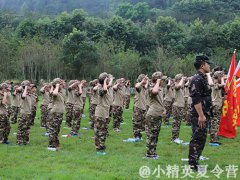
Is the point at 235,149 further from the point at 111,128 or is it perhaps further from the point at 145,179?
the point at 111,128

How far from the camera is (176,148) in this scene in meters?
10.6

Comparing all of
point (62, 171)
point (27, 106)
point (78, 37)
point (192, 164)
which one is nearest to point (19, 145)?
point (27, 106)

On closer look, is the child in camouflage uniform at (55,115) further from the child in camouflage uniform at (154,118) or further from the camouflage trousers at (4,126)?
the child in camouflage uniform at (154,118)

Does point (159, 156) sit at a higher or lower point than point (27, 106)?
lower

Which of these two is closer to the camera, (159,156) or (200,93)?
(200,93)

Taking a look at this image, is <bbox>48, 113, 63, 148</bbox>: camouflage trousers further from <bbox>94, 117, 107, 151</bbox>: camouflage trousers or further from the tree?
the tree

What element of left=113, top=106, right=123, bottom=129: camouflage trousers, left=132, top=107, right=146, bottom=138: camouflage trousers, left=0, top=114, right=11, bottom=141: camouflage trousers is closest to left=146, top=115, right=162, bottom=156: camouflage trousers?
left=132, top=107, right=146, bottom=138: camouflage trousers

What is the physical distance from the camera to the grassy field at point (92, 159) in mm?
7707

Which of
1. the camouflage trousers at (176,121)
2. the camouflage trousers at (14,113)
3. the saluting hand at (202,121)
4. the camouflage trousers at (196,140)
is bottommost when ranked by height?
the camouflage trousers at (14,113)

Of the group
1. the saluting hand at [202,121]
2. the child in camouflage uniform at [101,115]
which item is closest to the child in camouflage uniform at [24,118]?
the child in camouflage uniform at [101,115]

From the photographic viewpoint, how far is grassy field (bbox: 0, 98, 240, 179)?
7.71m

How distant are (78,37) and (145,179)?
27776 mm

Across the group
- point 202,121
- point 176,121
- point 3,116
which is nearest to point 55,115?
point 3,116

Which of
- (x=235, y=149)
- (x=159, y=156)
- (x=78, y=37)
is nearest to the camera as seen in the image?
(x=159, y=156)
